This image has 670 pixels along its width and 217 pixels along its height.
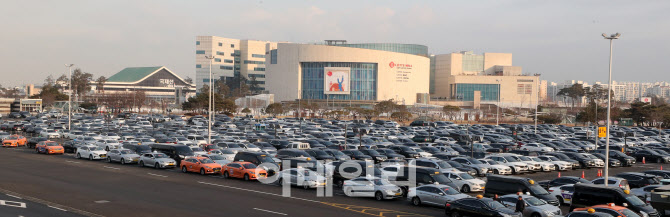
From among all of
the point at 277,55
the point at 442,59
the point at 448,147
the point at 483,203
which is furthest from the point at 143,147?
the point at 442,59

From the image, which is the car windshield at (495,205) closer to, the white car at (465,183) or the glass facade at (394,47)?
the white car at (465,183)

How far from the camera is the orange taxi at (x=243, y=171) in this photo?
29.1m

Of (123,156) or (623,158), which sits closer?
(123,156)

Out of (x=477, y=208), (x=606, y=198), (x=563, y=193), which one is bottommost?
(x=563, y=193)

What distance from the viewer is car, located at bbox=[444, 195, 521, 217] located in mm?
18266

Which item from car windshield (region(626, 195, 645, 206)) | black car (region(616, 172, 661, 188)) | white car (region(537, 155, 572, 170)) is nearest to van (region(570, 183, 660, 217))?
car windshield (region(626, 195, 645, 206))

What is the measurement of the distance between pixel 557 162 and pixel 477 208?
21.3 m

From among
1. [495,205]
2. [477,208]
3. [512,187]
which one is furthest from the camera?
[512,187]

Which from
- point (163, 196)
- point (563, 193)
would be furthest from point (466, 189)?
point (163, 196)

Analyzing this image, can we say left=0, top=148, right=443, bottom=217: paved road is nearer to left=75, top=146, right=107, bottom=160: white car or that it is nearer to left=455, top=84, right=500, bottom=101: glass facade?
left=75, top=146, right=107, bottom=160: white car

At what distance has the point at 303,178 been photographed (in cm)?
2647

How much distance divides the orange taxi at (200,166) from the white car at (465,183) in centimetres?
1313

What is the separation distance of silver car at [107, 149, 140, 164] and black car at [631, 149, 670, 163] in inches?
1513

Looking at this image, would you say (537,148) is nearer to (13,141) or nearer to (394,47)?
(13,141)
